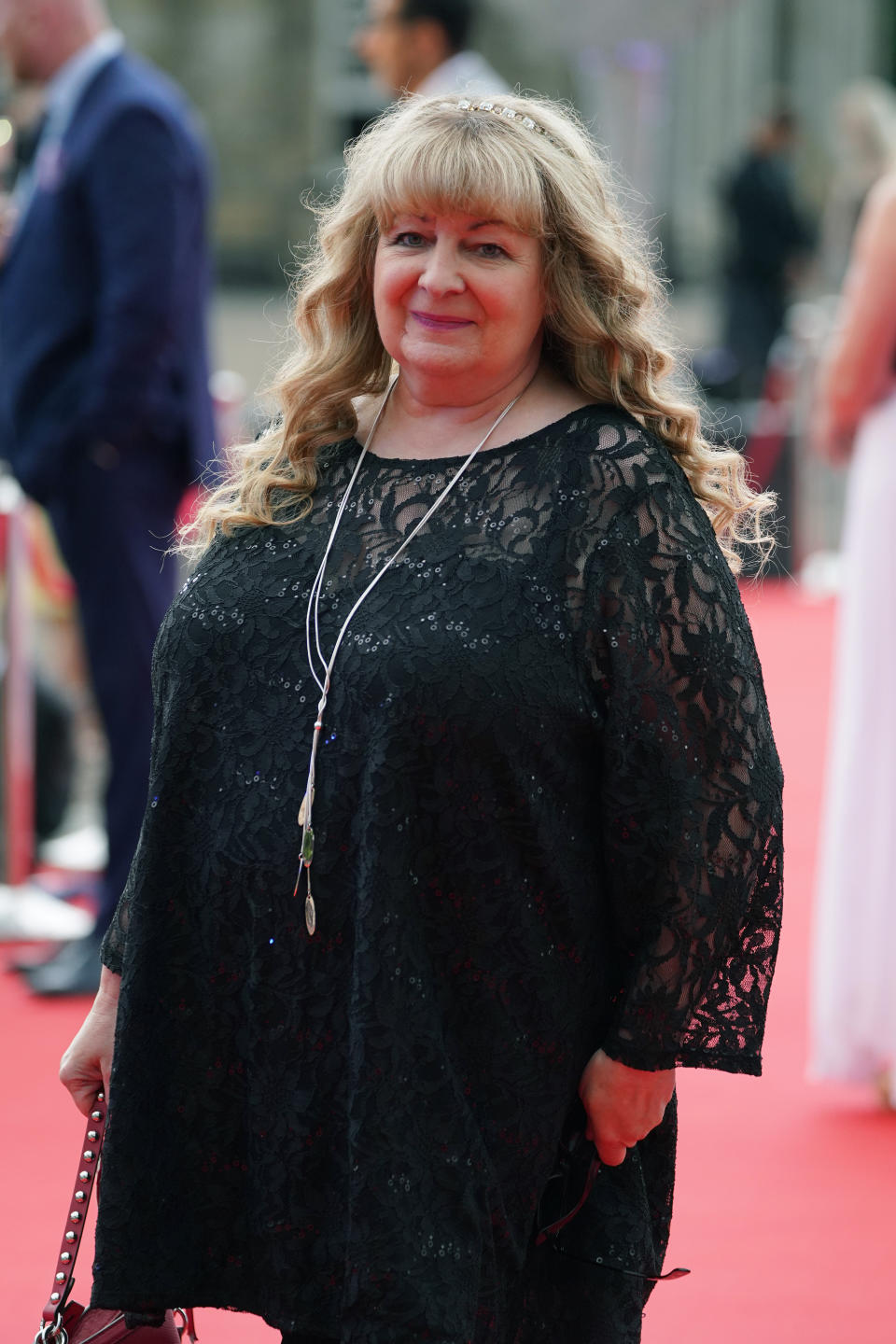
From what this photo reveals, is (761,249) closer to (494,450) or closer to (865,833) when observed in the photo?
(865,833)

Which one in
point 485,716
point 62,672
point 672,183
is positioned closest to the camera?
point 485,716

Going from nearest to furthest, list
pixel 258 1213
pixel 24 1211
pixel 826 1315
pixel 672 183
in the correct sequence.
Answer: pixel 258 1213
pixel 826 1315
pixel 24 1211
pixel 672 183

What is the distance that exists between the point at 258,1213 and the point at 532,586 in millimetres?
815

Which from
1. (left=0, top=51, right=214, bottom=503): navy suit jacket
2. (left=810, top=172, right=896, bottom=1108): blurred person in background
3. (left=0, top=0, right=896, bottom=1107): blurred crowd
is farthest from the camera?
(left=0, top=51, right=214, bottom=503): navy suit jacket

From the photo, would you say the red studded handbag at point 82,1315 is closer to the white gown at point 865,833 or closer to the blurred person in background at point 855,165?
the white gown at point 865,833

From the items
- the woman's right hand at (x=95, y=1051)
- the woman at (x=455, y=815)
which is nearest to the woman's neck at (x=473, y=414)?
the woman at (x=455, y=815)

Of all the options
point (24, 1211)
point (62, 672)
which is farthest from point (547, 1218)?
point (62, 672)

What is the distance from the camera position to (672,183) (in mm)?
20219

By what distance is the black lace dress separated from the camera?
2037mm

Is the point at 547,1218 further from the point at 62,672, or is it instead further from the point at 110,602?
the point at 62,672

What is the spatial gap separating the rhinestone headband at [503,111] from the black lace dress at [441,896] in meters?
0.35

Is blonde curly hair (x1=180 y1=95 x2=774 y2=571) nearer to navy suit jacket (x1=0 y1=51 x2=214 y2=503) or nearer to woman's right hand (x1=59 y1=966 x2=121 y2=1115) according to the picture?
woman's right hand (x1=59 y1=966 x2=121 y2=1115)

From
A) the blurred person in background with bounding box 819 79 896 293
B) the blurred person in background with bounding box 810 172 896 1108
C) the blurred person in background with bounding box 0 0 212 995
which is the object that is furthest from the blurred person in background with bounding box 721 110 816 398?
the blurred person in background with bounding box 810 172 896 1108

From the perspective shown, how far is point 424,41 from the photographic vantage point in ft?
17.7
